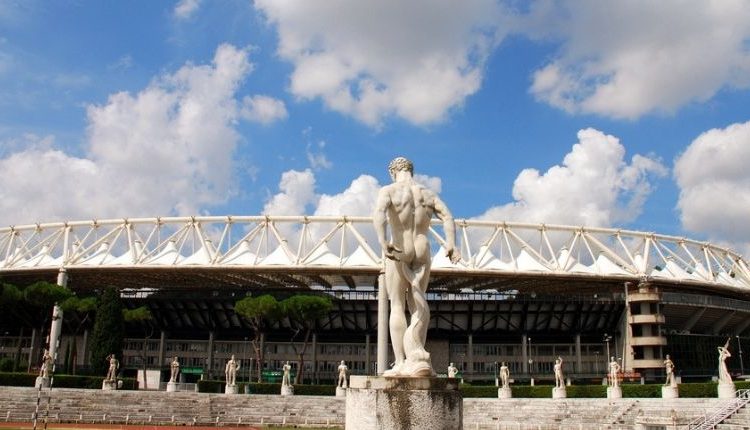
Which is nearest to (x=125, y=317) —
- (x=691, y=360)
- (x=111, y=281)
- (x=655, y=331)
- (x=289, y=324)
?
(x=111, y=281)

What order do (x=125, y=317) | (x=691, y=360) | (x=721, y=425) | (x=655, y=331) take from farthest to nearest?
(x=691, y=360) → (x=655, y=331) → (x=125, y=317) → (x=721, y=425)

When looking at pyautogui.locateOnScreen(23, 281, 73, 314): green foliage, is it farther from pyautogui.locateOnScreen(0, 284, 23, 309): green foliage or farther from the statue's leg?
the statue's leg

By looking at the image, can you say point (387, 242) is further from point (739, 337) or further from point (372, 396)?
point (739, 337)

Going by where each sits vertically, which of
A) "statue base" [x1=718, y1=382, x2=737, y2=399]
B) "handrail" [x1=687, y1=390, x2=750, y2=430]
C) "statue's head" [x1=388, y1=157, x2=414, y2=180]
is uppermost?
"statue's head" [x1=388, y1=157, x2=414, y2=180]

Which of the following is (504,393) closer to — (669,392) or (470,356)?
(669,392)

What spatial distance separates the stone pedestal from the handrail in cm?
1988

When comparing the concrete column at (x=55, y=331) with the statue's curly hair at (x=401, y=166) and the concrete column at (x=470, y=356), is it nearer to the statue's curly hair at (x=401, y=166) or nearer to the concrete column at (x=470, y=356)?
the concrete column at (x=470, y=356)

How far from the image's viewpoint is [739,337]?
8038 centimetres

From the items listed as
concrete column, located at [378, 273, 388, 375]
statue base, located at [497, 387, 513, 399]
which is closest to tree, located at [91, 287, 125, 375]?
concrete column, located at [378, 273, 388, 375]

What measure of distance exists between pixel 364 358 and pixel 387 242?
226ft

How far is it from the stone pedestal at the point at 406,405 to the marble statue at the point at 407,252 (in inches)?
38.8

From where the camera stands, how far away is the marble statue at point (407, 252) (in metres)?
11.0

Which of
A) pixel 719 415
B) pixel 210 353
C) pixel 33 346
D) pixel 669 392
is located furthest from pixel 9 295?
pixel 719 415

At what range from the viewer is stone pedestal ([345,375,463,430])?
956cm
